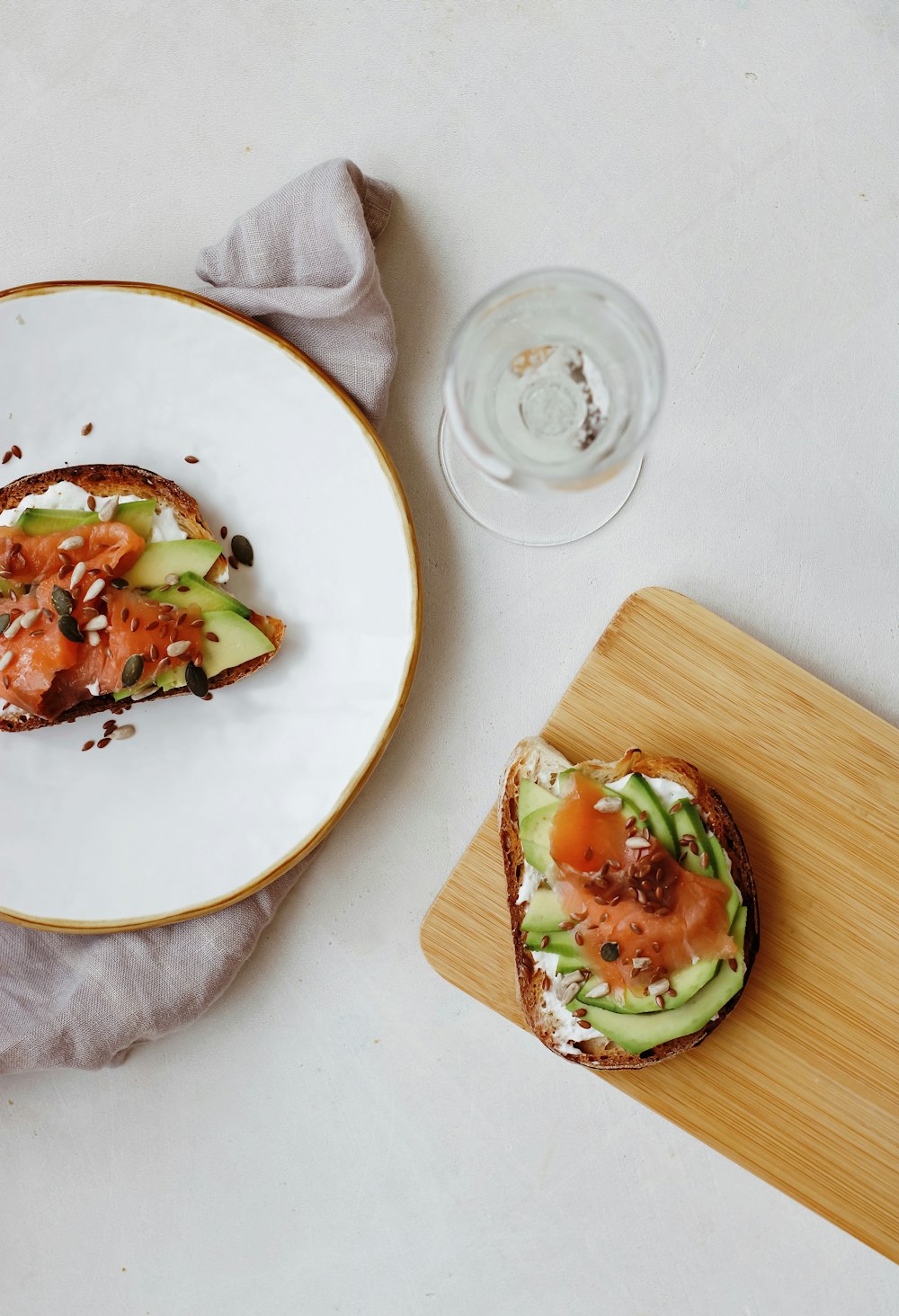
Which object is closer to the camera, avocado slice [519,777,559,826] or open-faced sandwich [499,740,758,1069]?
open-faced sandwich [499,740,758,1069]

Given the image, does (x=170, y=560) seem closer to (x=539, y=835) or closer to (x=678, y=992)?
(x=539, y=835)

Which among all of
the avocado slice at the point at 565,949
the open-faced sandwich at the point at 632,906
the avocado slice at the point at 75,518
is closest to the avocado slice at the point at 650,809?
the open-faced sandwich at the point at 632,906

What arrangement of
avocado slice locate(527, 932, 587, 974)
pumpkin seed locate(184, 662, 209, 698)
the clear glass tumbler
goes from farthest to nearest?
pumpkin seed locate(184, 662, 209, 698) < avocado slice locate(527, 932, 587, 974) < the clear glass tumbler

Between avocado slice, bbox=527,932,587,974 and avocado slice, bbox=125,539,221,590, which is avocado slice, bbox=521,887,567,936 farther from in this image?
avocado slice, bbox=125,539,221,590

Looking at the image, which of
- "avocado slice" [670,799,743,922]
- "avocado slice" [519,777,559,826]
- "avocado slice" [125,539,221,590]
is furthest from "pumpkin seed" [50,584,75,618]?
"avocado slice" [670,799,743,922]

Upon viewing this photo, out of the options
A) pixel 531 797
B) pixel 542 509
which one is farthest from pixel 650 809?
pixel 542 509

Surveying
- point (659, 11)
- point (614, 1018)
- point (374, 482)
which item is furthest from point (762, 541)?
point (659, 11)

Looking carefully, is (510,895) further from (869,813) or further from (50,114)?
(50,114)
